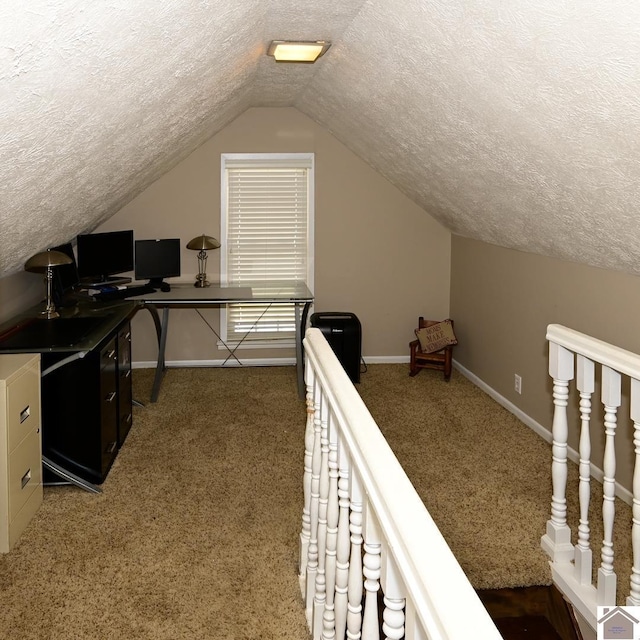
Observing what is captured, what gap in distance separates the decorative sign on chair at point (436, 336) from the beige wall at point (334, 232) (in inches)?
17.2

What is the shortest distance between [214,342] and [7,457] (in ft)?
10.5

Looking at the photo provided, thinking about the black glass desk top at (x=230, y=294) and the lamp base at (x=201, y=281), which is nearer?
the black glass desk top at (x=230, y=294)

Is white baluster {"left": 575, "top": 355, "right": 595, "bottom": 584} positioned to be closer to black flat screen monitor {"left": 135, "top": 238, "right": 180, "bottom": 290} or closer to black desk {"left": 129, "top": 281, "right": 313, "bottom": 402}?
black desk {"left": 129, "top": 281, "right": 313, "bottom": 402}

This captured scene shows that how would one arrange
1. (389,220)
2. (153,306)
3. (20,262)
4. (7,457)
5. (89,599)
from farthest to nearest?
(389,220) → (153,306) → (20,262) → (7,457) → (89,599)

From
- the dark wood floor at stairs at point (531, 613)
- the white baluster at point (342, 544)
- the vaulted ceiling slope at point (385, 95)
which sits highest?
the vaulted ceiling slope at point (385, 95)

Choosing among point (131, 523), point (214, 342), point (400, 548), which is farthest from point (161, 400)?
point (400, 548)

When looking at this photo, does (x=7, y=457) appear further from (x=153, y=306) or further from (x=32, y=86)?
(x=153, y=306)

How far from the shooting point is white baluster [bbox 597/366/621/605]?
2.36 m

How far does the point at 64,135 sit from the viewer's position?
2389 mm

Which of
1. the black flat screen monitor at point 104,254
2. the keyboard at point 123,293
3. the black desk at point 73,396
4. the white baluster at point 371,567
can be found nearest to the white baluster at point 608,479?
the white baluster at point 371,567

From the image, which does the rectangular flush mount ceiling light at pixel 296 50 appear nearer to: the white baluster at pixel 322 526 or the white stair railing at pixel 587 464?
the white stair railing at pixel 587 464

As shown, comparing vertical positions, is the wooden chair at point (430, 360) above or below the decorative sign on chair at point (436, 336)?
below

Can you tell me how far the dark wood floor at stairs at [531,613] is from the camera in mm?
2490

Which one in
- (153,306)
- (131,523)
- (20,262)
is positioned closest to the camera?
(131,523)
